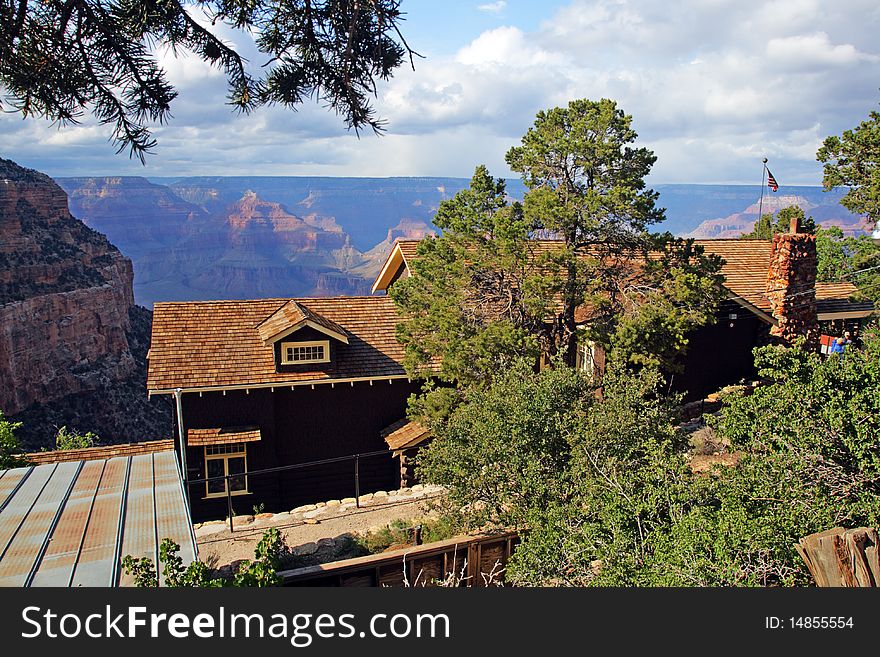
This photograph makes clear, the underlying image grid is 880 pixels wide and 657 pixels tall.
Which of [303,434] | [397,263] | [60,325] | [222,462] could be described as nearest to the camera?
[222,462]

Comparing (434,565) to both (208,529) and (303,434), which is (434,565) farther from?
(303,434)

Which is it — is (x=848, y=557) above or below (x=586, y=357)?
below

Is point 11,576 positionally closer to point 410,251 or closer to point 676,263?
point 676,263

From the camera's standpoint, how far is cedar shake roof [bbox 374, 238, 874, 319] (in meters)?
19.4

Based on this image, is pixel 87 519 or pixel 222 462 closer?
pixel 87 519

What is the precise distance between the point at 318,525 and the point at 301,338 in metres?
5.62

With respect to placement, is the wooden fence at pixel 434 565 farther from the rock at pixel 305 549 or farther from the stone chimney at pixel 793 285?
the stone chimney at pixel 793 285

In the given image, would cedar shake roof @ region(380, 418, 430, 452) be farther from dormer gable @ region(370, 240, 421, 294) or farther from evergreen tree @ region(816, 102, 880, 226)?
evergreen tree @ region(816, 102, 880, 226)

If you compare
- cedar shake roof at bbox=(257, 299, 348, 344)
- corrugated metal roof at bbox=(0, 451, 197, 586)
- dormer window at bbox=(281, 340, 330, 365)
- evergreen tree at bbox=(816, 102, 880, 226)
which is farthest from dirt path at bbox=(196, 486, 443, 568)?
evergreen tree at bbox=(816, 102, 880, 226)

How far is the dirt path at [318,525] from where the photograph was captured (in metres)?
12.5

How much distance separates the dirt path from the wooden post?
7.00m

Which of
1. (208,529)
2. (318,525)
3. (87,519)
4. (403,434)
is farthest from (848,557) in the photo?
(403,434)

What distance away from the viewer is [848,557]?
559 centimetres

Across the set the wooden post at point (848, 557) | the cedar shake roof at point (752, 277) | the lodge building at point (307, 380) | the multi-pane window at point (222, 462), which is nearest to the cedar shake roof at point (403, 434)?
the lodge building at point (307, 380)
